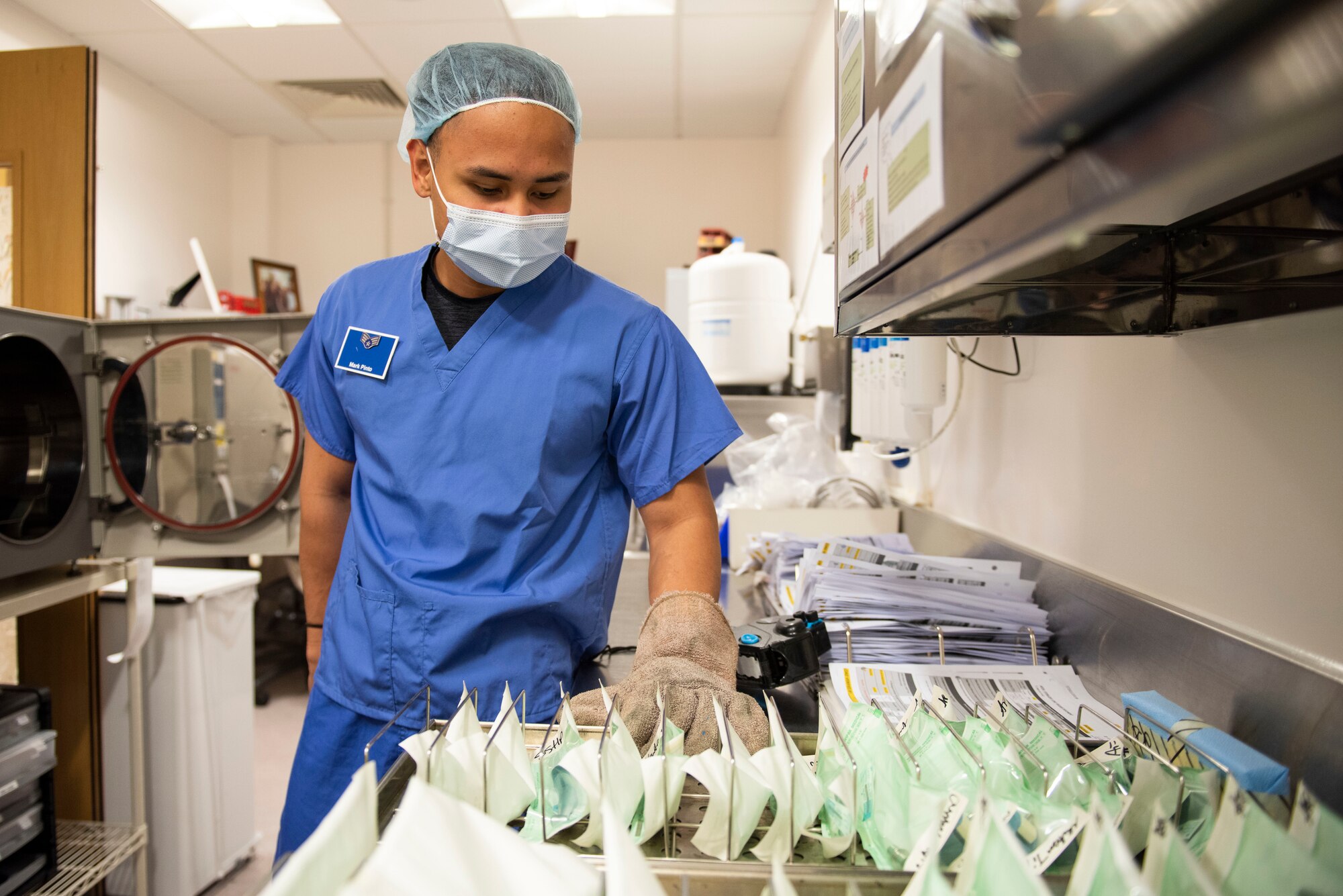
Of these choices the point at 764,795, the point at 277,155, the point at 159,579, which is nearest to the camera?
the point at 764,795

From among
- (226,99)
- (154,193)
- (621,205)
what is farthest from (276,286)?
(621,205)

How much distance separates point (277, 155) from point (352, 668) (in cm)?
476

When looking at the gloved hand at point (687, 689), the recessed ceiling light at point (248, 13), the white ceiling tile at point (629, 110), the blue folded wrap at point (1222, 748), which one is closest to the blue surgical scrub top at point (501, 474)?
the gloved hand at point (687, 689)

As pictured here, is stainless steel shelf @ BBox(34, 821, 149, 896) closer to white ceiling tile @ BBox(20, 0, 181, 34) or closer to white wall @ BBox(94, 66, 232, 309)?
white wall @ BBox(94, 66, 232, 309)

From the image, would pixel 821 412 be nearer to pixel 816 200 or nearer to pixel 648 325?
pixel 816 200

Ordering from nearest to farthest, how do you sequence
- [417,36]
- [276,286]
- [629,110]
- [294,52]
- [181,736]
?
1. [181,736]
2. [417,36]
3. [294,52]
4. [629,110]
5. [276,286]

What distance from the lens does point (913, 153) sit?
45 cm

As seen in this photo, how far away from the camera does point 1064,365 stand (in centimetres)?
111

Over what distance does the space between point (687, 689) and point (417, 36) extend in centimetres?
352

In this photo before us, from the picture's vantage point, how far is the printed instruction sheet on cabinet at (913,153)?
1.34 ft

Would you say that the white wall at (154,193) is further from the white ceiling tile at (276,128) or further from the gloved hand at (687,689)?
the gloved hand at (687,689)

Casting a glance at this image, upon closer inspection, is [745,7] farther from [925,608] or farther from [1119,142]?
[1119,142]

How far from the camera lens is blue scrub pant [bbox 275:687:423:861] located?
1.08 meters

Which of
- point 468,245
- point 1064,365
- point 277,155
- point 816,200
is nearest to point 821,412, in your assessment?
point 816,200
